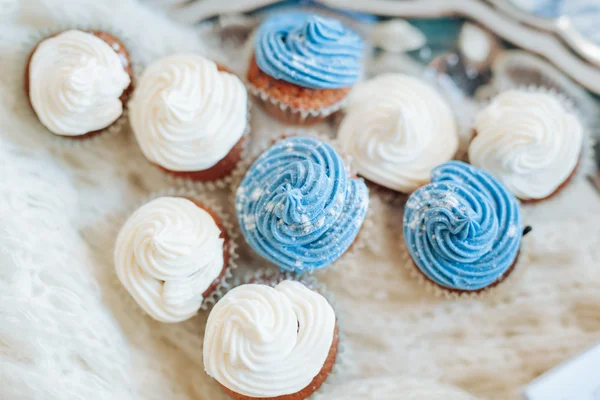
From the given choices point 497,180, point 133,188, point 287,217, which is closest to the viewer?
point 287,217

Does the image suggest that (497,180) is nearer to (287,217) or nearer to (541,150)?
(541,150)

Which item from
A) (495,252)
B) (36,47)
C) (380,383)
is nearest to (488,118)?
(495,252)

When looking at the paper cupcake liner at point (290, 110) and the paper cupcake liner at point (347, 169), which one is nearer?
the paper cupcake liner at point (347, 169)

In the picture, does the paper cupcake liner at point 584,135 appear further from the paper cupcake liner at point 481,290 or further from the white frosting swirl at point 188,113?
the white frosting swirl at point 188,113

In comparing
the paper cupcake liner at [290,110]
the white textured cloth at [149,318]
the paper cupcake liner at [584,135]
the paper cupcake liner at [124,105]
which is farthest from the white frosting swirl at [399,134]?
the paper cupcake liner at [124,105]

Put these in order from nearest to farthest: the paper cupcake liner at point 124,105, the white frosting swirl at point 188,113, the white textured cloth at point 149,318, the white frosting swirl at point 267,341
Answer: the white frosting swirl at point 267,341 → the white textured cloth at point 149,318 → the white frosting swirl at point 188,113 → the paper cupcake liner at point 124,105
